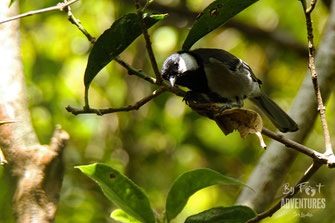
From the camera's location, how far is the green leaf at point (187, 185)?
5.33 ft

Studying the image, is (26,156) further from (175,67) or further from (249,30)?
(249,30)

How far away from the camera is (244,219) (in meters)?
1.67

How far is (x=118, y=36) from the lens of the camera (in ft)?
5.33

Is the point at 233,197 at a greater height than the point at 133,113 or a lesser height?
lesser

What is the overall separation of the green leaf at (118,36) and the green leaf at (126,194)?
437 millimetres

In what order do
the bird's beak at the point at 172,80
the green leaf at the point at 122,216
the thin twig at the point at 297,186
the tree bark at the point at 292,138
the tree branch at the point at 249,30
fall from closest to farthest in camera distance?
the thin twig at the point at 297,186 → the green leaf at the point at 122,216 → the tree bark at the point at 292,138 → the bird's beak at the point at 172,80 → the tree branch at the point at 249,30

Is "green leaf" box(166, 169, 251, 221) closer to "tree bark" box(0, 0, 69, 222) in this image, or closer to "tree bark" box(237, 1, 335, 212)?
"tree bark" box(0, 0, 69, 222)

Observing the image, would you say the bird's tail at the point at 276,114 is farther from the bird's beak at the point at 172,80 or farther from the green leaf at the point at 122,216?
the green leaf at the point at 122,216

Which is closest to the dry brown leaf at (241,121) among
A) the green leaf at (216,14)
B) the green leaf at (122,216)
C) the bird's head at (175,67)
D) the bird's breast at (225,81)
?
the green leaf at (216,14)

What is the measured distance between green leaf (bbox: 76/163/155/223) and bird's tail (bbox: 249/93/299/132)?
52.8 inches

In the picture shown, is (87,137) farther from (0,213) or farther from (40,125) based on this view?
(0,213)

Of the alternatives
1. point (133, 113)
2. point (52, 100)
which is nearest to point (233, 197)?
point (133, 113)

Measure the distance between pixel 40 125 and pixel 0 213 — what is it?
101cm

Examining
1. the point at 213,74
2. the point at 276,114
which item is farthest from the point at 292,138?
the point at 213,74
